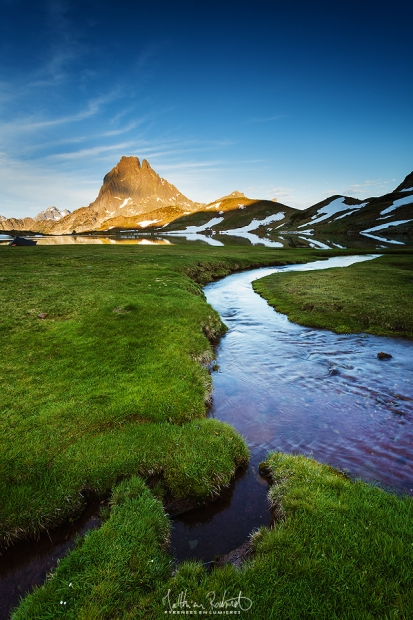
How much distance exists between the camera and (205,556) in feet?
23.9

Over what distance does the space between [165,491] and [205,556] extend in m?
2.18

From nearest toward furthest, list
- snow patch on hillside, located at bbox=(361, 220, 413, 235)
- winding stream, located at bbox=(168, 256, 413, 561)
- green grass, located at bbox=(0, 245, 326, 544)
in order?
winding stream, located at bbox=(168, 256, 413, 561) → green grass, located at bbox=(0, 245, 326, 544) → snow patch on hillside, located at bbox=(361, 220, 413, 235)

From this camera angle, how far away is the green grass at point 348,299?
24.5 m

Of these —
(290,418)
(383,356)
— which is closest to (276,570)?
(290,418)

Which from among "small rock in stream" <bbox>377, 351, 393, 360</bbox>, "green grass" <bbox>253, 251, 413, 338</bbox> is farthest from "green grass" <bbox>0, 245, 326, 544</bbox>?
"small rock in stream" <bbox>377, 351, 393, 360</bbox>

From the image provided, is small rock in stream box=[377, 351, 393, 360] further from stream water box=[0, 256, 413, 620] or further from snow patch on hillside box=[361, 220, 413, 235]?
snow patch on hillside box=[361, 220, 413, 235]

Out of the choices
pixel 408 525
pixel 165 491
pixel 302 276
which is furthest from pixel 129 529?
pixel 302 276

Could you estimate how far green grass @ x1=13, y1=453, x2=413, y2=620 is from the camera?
5.51 metres

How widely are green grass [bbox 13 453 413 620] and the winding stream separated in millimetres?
1120

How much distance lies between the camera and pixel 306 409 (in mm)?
13516

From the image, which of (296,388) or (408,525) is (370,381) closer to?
(296,388)

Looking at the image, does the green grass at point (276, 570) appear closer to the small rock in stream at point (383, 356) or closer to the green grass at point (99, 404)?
the green grass at point (99, 404)

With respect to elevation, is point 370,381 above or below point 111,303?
below

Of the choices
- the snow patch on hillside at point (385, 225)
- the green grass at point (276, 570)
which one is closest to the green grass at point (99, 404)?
the green grass at point (276, 570)
